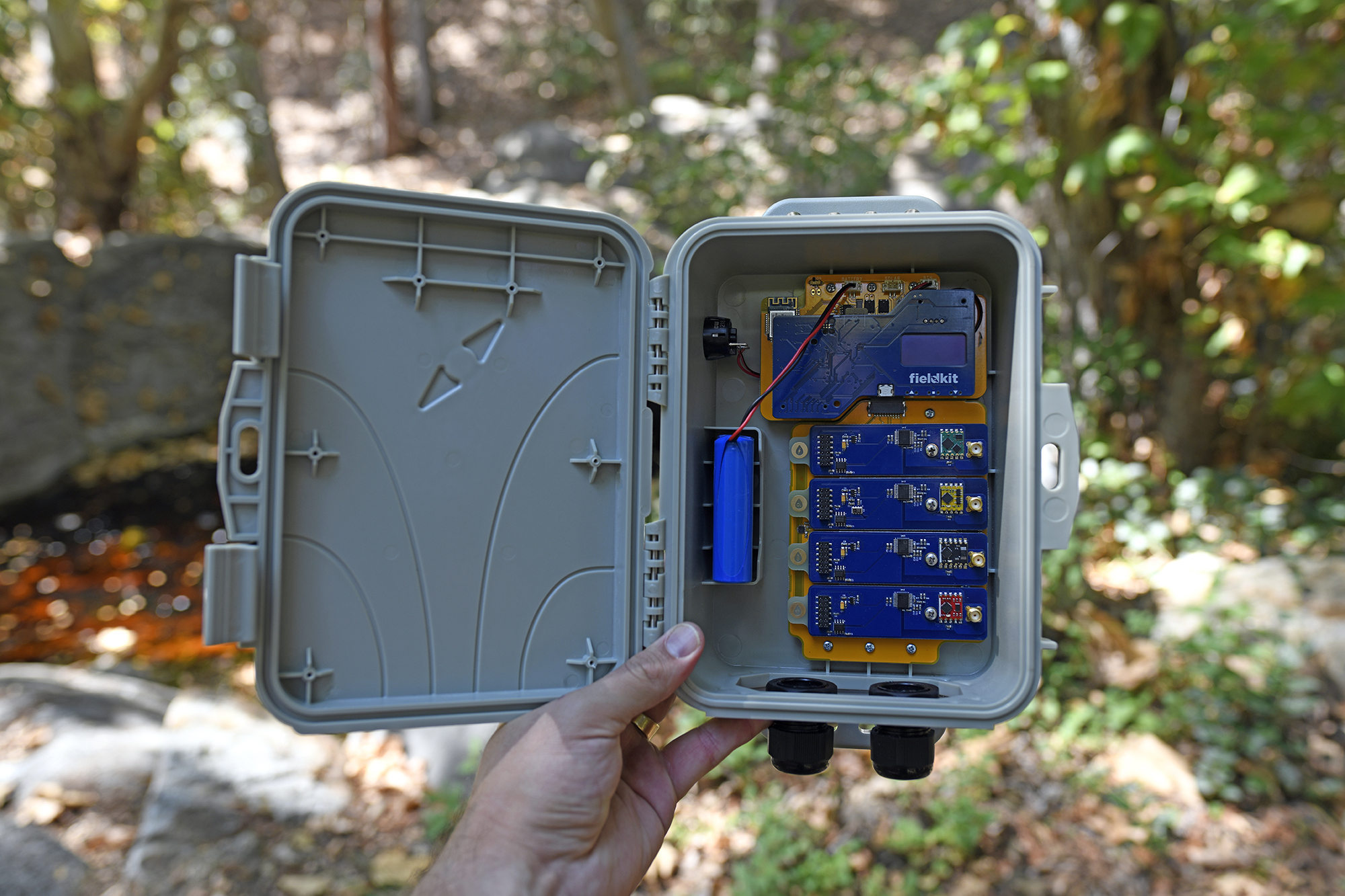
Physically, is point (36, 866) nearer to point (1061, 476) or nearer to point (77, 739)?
point (77, 739)

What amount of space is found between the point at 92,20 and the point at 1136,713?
20.0ft

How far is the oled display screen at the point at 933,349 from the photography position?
143cm

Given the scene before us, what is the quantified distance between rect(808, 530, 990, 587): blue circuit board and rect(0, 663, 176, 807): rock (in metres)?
2.13

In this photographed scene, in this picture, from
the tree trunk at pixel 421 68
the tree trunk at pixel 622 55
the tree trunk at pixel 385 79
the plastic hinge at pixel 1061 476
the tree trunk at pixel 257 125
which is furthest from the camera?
the tree trunk at pixel 421 68

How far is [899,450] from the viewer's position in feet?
4.76

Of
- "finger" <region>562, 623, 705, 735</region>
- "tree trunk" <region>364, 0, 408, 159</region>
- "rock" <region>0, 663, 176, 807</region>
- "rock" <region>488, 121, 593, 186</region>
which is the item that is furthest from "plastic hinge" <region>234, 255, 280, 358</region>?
"tree trunk" <region>364, 0, 408, 159</region>

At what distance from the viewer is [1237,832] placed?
2018mm

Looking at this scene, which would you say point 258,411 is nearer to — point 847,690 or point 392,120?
point 847,690

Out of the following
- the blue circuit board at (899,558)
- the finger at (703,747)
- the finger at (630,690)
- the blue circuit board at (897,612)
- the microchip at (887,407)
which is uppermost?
the microchip at (887,407)

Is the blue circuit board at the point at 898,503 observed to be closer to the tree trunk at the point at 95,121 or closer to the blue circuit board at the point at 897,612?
the blue circuit board at the point at 897,612

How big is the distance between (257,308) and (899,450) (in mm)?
1163

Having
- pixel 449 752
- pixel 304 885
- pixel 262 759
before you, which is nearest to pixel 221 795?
pixel 262 759

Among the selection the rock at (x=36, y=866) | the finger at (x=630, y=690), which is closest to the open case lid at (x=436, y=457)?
the finger at (x=630, y=690)

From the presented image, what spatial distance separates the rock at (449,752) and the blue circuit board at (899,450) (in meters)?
1.49
